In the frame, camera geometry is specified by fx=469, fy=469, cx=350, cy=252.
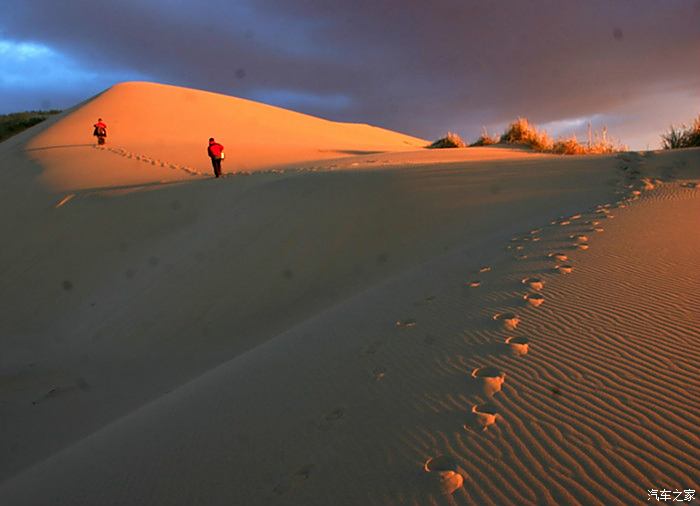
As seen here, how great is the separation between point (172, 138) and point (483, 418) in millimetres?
19408

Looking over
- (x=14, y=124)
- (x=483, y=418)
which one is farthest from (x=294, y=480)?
(x=14, y=124)

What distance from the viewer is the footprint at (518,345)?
2.56m

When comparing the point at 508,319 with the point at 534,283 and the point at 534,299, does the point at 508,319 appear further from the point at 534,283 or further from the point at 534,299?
the point at 534,283

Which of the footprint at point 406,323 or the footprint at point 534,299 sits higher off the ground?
the footprint at point 534,299

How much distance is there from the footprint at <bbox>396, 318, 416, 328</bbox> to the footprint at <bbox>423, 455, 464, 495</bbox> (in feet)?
4.74

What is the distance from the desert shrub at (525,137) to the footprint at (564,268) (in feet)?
34.4

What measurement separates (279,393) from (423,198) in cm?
503

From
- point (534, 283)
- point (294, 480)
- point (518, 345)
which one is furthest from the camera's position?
point (534, 283)

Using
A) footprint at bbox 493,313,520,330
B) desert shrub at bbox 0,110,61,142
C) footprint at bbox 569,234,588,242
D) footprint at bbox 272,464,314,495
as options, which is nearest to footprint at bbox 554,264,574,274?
footprint at bbox 569,234,588,242

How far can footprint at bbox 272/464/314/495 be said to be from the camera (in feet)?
6.28

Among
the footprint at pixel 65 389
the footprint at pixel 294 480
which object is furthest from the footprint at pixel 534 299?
the footprint at pixel 65 389

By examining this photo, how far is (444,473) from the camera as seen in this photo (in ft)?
5.80

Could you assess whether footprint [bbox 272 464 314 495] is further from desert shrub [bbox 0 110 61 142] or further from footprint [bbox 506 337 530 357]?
desert shrub [bbox 0 110 61 142]

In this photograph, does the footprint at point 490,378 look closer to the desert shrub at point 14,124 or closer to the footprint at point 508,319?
the footprint at point 508,319
